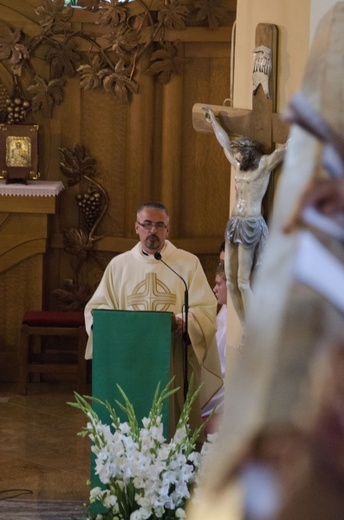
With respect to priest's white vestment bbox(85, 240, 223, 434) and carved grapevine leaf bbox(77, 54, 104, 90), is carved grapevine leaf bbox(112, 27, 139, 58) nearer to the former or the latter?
carved grapevine leaf bbox(77, 54, 104, 90)

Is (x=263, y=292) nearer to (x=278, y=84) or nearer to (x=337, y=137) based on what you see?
(x=337, y=137)

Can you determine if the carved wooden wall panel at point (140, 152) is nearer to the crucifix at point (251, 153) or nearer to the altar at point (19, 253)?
the altar at point (19, 253)

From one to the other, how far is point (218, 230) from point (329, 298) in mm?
7996

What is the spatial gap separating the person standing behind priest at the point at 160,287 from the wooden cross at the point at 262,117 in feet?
7.21

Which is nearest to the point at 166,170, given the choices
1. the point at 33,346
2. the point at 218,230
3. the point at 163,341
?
the point at 218,230

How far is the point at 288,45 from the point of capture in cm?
375

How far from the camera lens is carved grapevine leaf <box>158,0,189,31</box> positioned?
8.02m

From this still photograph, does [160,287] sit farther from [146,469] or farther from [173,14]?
[146,469]

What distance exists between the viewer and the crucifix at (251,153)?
12.2 ft

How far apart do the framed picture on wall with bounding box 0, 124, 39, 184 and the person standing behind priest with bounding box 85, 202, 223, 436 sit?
6.83ft

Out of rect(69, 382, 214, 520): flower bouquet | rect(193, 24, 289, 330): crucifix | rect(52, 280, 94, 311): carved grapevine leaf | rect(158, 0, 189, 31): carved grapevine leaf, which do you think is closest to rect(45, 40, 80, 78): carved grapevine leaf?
rect(158, 0, 189, 31): carved grapevine leaf

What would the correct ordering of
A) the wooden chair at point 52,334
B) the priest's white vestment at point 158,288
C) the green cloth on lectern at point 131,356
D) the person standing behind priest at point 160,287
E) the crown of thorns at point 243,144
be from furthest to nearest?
the wooden chair at point 52,334 → the priest's white vestment at point 158,288 → the person standing behind priest at point 160,287 → the green cloth on lectern at point 131,356 → the crown of thorns at point 243,144

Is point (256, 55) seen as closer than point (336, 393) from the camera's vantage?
No

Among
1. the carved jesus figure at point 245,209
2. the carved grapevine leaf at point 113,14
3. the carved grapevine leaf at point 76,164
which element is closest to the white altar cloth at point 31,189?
the carved grapevine leaf at point 76,164
